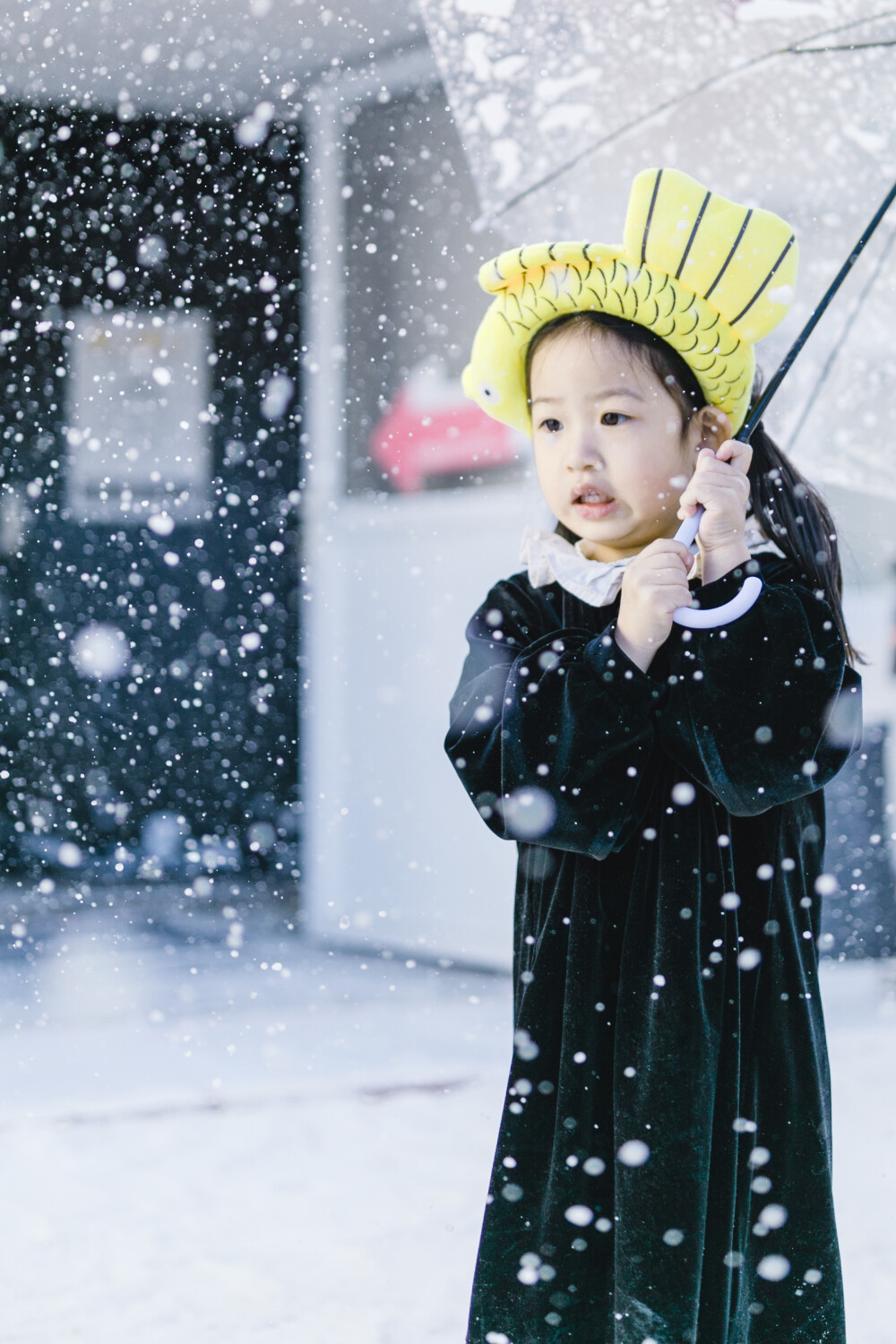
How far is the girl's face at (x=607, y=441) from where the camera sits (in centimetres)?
108

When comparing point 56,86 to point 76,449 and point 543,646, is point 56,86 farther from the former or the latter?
point 543,646

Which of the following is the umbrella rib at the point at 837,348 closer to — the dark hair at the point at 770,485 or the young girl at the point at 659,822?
the dark hair at the point at 770,485

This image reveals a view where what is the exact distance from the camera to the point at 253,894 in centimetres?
429

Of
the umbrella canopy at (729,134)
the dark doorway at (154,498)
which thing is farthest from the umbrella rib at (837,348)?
the dark doorway at (154,498)

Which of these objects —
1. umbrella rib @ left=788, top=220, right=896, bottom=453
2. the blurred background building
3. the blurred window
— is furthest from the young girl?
the blurred window

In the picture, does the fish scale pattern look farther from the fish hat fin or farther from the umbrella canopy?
the umbrella canopy

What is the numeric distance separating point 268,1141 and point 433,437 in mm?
2168

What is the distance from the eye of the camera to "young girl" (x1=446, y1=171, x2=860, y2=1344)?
1.01m

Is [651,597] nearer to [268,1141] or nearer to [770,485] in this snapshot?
[770,485]

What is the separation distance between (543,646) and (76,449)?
149 inches

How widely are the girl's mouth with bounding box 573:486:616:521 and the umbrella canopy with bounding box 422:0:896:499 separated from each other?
70cm

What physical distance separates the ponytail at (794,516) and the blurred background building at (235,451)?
226 centimetres

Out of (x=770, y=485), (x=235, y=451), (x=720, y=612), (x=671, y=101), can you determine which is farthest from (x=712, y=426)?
(x=235, y=451)

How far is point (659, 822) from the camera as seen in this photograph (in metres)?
1.08
